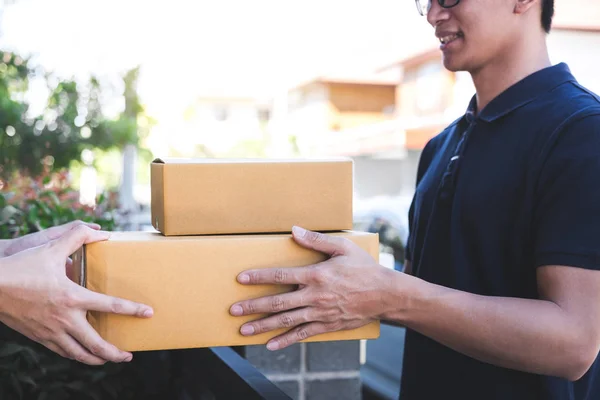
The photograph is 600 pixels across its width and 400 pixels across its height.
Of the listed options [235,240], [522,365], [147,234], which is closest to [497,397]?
[522,365]

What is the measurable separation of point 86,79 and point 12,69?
79 cm

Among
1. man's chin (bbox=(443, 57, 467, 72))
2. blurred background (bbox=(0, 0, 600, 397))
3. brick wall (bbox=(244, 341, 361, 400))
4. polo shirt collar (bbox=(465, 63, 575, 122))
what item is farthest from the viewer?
blurred background (bbox=(0, 0, 600, 397))

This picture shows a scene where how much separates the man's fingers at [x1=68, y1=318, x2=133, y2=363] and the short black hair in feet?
3.98

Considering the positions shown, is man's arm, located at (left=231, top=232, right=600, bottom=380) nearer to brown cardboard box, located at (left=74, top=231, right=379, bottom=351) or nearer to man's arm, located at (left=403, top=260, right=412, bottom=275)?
brown cardboard box, located at (left=74, top=231, right=379, bottom=351)

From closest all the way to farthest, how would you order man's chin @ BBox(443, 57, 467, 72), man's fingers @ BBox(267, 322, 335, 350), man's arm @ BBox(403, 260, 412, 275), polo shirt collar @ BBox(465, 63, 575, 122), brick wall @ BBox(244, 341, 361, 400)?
man's fingers @ BBox(267, 322, 335, 350), polo shirt collar @ BBox(465, 63, 575, 122), man's chin @ BBox(443, 57, 467, 72), man's arm @ BBox(403, 260, 412, 275), brick wall @ BBox(244, 341, 361, 400)

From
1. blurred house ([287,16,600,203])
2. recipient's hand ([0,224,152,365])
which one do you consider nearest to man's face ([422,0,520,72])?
recipient's hand ([0,224,152,365])

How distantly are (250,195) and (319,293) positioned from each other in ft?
0.78

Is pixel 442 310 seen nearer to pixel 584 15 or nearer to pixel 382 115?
pixel 584 15

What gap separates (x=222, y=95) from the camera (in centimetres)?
3562

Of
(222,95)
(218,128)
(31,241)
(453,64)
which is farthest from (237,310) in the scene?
(222,95)

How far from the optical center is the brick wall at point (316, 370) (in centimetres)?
235

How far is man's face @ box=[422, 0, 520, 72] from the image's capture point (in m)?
1.63

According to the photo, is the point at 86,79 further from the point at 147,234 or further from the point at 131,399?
the point at 147,234

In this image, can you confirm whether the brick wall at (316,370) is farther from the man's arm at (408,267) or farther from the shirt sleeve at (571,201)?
the shirt sleeve at (571,201)
